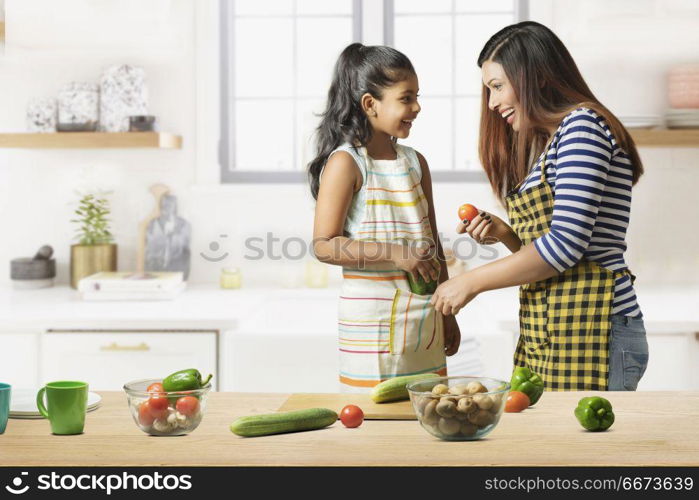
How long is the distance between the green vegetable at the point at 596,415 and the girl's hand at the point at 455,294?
41 centimetres

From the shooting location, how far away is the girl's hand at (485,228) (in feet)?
6.09

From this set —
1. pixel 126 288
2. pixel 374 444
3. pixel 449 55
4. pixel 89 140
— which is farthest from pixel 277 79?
pixel 374 444

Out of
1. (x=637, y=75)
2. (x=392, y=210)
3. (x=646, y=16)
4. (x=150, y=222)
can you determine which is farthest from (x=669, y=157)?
(x=150, y=222)

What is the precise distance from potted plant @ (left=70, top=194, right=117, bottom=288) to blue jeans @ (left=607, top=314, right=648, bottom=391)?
2235 mm

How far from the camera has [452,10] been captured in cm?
357

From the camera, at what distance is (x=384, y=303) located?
6.43 ft

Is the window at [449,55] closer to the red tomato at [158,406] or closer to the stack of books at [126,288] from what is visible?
the stack of books at [126,288]

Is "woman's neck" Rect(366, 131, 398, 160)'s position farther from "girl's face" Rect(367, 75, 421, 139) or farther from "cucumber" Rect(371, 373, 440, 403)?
"cucumber" Rect(371, 373, 440, 403)

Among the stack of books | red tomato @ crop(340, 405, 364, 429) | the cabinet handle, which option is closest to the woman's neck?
red tomato @ crop(340, 405, 364, 429)

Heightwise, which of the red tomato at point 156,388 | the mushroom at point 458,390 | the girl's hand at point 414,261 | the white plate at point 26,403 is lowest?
the white plate at point 26,403

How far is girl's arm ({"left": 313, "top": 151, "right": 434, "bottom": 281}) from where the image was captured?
1880mm

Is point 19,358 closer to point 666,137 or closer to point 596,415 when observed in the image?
point 596,415

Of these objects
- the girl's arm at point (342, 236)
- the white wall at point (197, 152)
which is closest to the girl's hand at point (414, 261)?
the girl's arm at point (342, 236)

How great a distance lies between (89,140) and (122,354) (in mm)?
931
